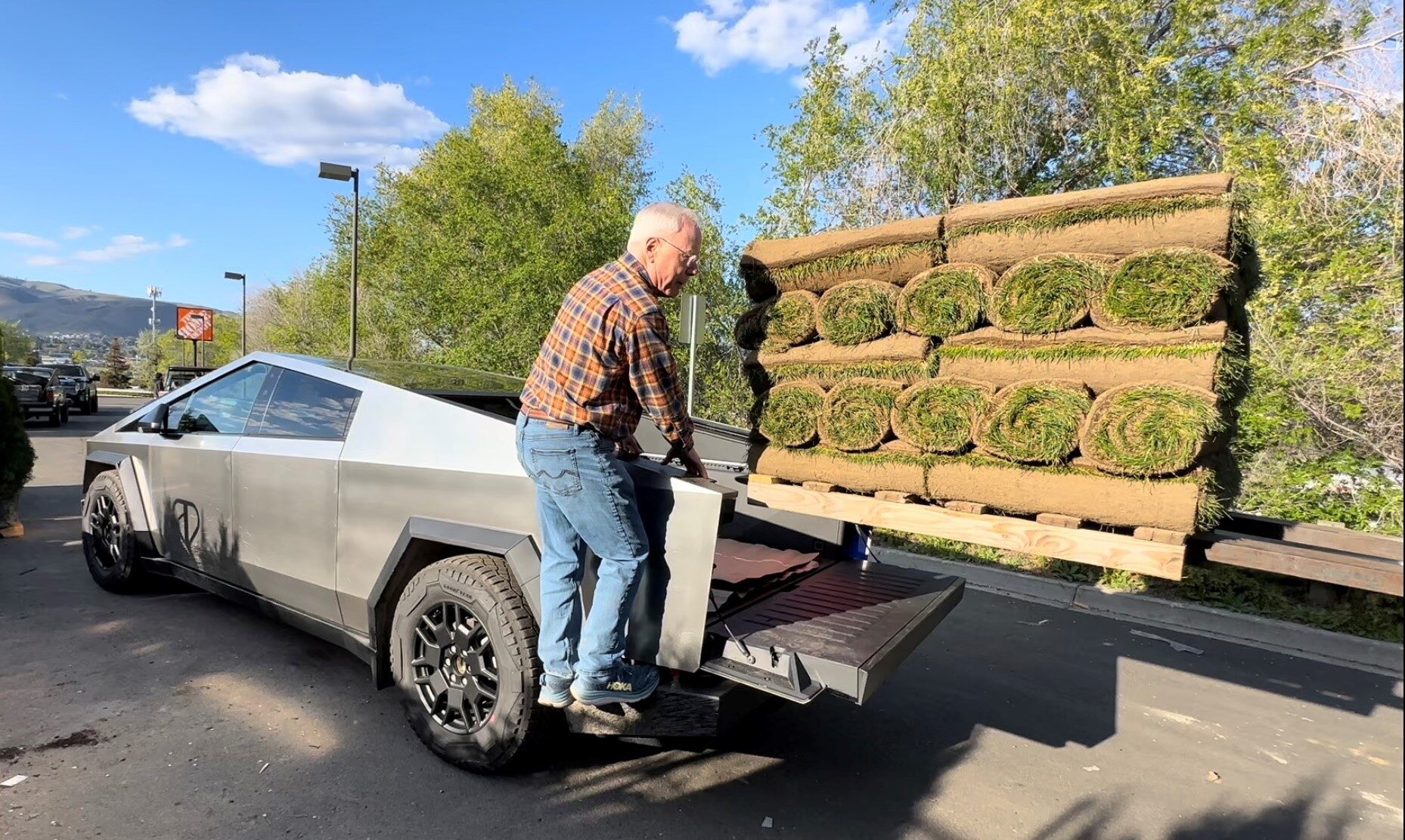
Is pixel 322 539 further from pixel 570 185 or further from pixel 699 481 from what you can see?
pixel 570 185

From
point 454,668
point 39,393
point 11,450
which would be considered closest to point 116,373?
point 39,393

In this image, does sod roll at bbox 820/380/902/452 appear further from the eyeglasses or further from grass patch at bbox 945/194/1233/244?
the eyeglasses

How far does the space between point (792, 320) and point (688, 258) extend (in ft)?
2.45

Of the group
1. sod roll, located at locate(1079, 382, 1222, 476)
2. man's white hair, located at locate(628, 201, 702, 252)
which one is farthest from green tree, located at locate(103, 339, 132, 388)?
sod roll, located at locate(1079, 382, 1222, 476)

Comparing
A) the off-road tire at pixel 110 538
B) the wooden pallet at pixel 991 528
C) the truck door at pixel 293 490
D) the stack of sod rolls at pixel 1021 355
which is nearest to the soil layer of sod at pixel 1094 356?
the stack of sod rolls at pixel 1021 355

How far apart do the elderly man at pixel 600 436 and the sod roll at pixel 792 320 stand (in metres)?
0.70

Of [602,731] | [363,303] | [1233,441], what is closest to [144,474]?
[602,731]

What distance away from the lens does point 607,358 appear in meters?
2.52

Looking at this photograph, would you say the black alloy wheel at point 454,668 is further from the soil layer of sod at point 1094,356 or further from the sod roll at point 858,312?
the soil layer of sod at point 1094,356

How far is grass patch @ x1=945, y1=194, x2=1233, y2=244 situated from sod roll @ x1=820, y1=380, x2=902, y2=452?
25.8 inches

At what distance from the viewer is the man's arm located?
2500 millimetres

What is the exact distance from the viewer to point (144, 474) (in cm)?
461

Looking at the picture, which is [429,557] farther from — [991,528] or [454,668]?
[991,528]

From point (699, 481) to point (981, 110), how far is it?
299 inches
